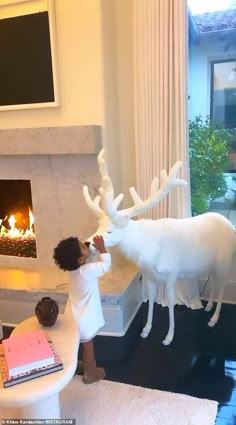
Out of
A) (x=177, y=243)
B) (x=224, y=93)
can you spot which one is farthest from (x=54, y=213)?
(x=224, y=93)

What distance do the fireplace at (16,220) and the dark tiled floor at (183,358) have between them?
0.68 m

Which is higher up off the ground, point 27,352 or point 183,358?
point 27,352

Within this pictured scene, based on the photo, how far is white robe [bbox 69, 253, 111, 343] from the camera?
176 centimetres

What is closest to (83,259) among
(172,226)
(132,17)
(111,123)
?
(172,226)

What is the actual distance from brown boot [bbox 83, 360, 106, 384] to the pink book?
470mm

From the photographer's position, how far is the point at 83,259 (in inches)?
68.6

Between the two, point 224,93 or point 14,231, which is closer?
point 224,93

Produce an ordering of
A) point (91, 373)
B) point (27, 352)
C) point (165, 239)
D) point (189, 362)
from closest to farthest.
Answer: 1. point (27, 352)
2. point (91, 373)
3. point (189, 362)
4. point (165, 239)

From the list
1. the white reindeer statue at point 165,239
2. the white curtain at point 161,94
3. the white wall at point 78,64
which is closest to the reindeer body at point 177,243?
the white reindeer statue at point 165,239

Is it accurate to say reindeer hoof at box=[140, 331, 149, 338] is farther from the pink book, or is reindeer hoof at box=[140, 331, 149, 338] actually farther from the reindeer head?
the pink book

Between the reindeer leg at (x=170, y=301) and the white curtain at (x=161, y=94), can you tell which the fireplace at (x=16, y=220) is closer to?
the white curtain at (x=161, y=94)

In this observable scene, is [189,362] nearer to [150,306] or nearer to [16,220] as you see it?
[150,306]

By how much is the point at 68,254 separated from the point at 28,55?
1.48 meters

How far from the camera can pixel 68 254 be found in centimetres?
168
